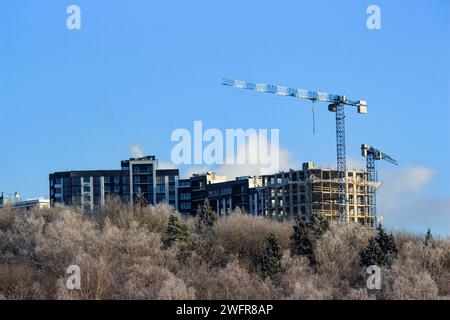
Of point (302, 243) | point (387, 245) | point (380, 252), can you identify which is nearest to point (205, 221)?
point (302, 243)

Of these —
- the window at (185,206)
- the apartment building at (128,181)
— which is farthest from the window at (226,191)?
the apartment building at (128,181)

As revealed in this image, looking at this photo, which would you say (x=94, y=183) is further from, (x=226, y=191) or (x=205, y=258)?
(x=205, y=258)

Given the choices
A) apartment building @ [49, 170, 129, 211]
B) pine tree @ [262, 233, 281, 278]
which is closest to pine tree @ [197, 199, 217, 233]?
pine tree @ [262, 233, 281, 278]

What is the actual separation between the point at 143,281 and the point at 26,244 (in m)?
13.4

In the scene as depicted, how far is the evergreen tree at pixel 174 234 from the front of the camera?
54500 millimetres

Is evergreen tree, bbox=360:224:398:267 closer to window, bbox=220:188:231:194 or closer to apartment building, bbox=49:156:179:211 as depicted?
window, bbox=220:188:231:194

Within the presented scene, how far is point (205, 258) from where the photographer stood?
5447 cm

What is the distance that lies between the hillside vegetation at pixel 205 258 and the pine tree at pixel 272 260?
0.06m

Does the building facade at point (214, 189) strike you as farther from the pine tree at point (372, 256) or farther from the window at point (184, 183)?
the pine tree at point (372, 256)

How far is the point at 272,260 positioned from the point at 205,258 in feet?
21.0

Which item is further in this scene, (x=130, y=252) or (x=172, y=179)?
(x=172, y=179)
